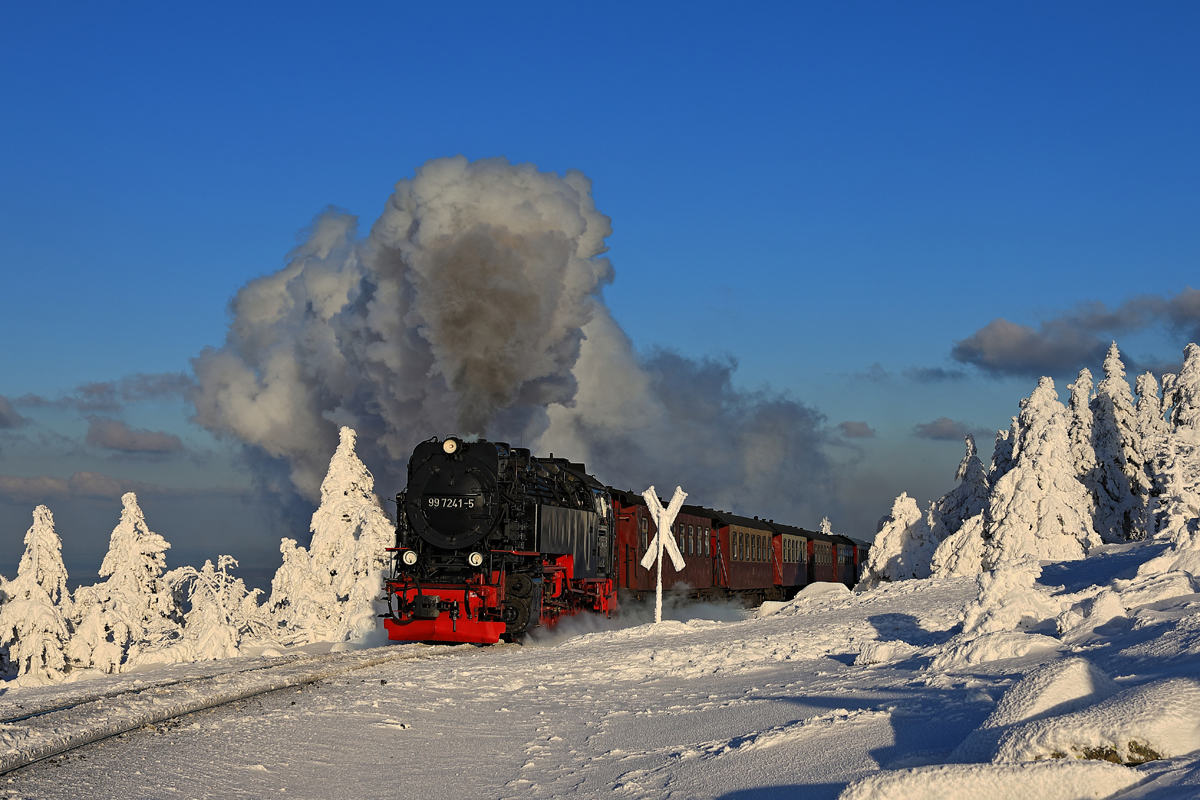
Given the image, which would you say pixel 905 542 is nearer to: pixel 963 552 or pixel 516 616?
pixel 963 552

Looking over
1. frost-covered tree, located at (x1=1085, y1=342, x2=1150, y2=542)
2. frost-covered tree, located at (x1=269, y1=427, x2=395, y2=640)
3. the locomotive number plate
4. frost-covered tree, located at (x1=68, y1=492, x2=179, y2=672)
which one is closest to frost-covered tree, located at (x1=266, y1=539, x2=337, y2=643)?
frost-covered tree, located at (x1=269, y1=427, x2=395, y2=640)

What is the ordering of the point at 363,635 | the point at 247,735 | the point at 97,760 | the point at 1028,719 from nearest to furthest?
1. the point at 1028,719
2. the point at 97,760
3. the point at 247,735
4. the point at 363,635

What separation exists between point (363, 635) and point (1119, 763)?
22.8 metres

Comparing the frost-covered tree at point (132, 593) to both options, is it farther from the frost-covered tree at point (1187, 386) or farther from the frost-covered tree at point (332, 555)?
the frost-covered tree at point (1187, 386)

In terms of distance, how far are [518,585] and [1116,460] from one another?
3592cm

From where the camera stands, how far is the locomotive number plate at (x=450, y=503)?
64.6 ft

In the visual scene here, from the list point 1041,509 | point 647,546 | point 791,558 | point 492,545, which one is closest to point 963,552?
point 1041,509

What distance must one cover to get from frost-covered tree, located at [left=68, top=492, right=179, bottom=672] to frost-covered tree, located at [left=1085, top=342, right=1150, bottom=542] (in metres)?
39.4

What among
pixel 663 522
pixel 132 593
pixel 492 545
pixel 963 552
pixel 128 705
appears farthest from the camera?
pixel 963 552

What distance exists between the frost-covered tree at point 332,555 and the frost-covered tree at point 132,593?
3.73 meters

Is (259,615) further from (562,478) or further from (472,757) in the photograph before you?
(472,757)

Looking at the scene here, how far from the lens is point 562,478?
23.4 m

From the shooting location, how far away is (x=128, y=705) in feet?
36.8

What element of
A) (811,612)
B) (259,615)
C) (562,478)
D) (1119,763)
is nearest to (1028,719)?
(1119,763)
